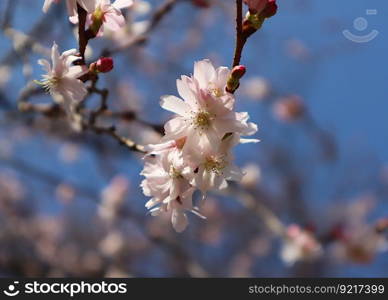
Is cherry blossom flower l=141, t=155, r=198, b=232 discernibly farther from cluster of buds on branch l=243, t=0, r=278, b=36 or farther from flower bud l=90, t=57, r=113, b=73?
cluster of buds on branch l=243, t=0, r=278, b=36

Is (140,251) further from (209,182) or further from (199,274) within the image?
(209,182)

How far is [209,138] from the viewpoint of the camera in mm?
1157

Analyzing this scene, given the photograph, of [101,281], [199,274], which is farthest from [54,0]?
[199,274]

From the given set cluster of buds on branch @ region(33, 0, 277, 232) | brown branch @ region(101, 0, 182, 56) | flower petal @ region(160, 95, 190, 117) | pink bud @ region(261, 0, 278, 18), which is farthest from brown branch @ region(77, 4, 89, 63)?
brown branch @ region(101, 0, 182, 56)

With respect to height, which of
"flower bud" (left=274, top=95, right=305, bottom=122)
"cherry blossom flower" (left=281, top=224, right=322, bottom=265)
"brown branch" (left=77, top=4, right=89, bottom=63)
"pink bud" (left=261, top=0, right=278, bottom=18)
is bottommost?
"pink bud" (left=261, top=0, right=278, bottom=18)

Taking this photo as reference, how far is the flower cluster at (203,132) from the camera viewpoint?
44.6 inches

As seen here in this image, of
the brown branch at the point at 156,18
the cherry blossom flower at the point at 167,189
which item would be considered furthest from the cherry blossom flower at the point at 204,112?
the brown branch at the point at 156,18

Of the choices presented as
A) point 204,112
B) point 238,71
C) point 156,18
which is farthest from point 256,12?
point 156,18

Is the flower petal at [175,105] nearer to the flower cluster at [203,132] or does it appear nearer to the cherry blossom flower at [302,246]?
the flower cluster at [203,132]

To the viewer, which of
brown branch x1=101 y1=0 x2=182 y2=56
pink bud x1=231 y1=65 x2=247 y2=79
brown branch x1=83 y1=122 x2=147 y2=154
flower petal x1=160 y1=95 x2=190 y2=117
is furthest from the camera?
brown branch x1=101 y1=0 x2=182 y2=56

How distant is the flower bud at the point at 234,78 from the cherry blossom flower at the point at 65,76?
0.44 metres

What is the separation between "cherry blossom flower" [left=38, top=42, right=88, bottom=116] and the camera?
1.25 metres

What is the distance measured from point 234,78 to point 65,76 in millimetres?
513

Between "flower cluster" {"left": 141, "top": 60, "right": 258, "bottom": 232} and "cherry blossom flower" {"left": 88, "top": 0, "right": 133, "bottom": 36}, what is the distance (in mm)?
309
